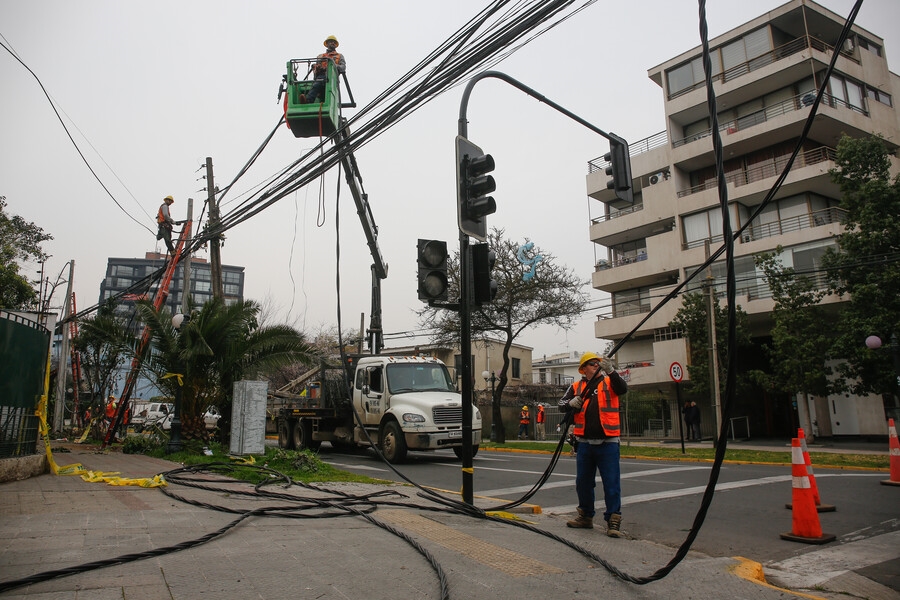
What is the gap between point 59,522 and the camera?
199 inches

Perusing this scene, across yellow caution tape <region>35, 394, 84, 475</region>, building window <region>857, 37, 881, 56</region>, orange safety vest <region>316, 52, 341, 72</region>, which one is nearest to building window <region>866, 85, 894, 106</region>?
building window <region>857, 37, 881, 56</region>

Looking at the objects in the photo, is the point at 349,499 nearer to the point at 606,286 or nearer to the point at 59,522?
the point at 59,522

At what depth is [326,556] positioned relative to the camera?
427 centimetres

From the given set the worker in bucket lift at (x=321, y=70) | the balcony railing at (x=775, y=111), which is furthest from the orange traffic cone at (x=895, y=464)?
the balcony railing at (x=775, y=111)

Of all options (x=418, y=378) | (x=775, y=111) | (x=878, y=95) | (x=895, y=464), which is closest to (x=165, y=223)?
(x=418, y=378)

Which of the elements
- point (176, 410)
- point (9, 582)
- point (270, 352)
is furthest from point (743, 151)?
point (9, 582)

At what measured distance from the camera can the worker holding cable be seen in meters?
5.86

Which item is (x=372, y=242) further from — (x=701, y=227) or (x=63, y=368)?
(x=701, y=227)

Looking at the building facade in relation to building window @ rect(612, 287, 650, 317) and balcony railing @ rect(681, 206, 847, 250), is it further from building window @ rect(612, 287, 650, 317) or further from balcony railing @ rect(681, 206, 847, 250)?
balcony railing @ rect(681, 206, 847, 250)

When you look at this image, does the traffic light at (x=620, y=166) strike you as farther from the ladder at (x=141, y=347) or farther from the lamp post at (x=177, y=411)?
the ladder at (x=141, y=347)

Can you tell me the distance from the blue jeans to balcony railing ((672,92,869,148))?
25.0m

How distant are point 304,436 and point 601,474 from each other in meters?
12.3

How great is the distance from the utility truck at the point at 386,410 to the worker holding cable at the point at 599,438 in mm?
6568

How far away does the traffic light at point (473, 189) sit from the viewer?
687 cm
